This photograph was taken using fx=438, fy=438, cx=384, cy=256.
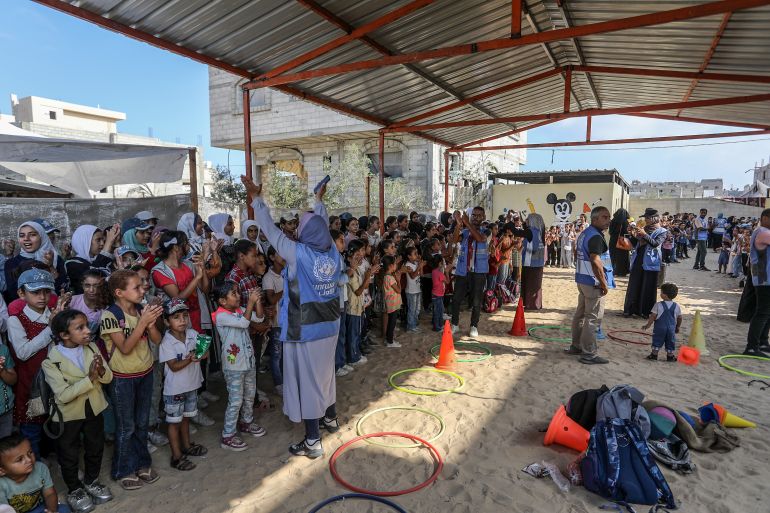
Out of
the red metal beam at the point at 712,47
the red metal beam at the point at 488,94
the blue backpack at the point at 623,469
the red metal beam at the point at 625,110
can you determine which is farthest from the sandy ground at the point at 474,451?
the red metal beam at the point at 488,94

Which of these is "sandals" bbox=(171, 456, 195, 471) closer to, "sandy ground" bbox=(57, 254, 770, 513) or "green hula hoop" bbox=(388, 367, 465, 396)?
"sandy ground" bbox=(57, 254, 770, 513)

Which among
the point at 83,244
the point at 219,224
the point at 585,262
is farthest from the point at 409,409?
the point at 83,244

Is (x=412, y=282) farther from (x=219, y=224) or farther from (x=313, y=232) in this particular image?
(x=313, y=232)

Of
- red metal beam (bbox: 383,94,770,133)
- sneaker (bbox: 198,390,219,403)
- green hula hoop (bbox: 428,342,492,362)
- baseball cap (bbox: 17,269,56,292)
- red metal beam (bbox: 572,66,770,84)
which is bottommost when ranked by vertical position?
sneaker (bbox: 198,390,219,403)

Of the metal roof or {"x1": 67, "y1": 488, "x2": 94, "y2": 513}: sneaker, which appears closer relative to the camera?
{"x1": 67, "y1": 488, "x2": 94, "y2": 513}: sneaker

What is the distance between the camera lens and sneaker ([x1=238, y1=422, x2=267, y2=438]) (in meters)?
4.18

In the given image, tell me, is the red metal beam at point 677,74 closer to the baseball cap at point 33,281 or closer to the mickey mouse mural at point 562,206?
the baseball cap at point 33,281

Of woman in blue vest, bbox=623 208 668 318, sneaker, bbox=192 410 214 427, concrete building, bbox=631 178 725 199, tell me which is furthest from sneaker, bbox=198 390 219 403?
concrete building, bbox=631 178 725 199

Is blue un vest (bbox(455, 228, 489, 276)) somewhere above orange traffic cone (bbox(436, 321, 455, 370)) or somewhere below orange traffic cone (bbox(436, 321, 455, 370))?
above

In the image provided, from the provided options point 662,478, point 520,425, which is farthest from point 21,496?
point 662,478

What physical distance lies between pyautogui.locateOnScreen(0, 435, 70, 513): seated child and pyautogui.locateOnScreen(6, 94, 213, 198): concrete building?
19390mm

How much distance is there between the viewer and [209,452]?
3.89 metres

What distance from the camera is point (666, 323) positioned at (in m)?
6.04

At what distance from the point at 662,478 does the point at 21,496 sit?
4.31 meters
